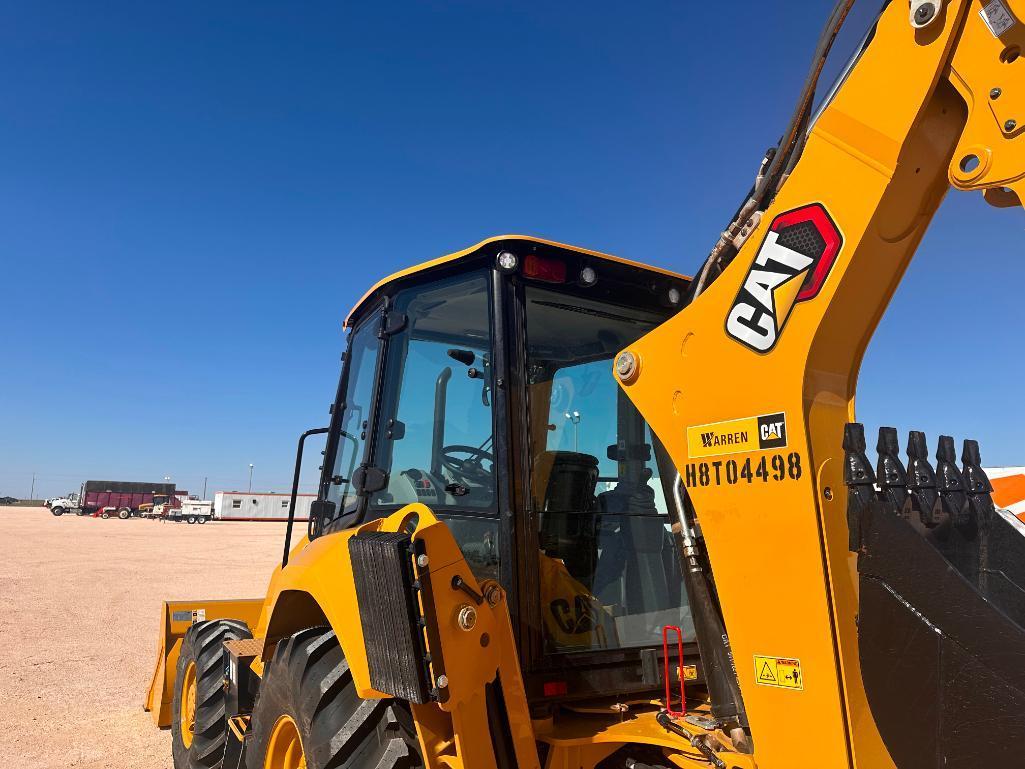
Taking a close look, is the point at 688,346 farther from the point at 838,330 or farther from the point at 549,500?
the point at 549,500

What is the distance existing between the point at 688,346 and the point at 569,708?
1546 millimetres

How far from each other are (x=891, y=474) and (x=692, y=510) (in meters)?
0.62

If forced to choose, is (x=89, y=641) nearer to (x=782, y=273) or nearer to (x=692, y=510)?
(x=692, y=510)

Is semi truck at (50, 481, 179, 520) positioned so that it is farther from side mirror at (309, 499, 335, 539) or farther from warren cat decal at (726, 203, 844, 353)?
warren cat decal at (726, 203, 844, 353)

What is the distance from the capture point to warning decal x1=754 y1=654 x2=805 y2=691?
1.84 metres

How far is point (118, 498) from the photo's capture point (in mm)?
60062

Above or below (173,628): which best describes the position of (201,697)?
below

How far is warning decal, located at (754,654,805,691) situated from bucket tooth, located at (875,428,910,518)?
1.47 ft

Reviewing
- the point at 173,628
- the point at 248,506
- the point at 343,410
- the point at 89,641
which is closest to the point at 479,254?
the point at 343,410

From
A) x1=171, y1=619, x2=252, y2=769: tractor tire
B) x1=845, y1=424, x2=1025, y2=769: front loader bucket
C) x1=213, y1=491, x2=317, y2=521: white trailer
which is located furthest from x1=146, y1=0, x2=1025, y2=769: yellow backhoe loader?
x1=213, y1=491, x2=317, y2=521: white trailer

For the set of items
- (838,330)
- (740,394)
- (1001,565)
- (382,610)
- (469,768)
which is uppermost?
(838,330)

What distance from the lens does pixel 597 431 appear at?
3.39 m

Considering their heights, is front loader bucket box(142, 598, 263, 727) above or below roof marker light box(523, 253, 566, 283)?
below

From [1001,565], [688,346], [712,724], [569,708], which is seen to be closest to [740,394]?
[688,346]
